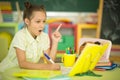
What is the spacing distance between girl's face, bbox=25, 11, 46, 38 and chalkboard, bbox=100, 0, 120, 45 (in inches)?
74.7

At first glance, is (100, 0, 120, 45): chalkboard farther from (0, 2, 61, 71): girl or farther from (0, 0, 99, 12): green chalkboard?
(0, 2, 61, 71): girl

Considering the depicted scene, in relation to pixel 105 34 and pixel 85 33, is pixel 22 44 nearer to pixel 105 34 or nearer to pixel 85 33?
pixel 105 34

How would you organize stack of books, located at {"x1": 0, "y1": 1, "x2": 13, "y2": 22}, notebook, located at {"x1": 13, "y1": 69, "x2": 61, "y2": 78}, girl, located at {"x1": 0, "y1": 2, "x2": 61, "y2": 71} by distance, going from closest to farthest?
notebook, located at {"x1": 13, "y1": 69, "x2": 61, "y2": 78}
girl, located at {"x1": 0, "y1": 2, "x2": 61, "y2": 71}
stack of books, located at {"x1": 0, "y1": 1, "x2": 13, "y2": 22}

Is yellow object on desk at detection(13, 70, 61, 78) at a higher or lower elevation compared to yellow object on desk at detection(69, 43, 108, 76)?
Result: lower

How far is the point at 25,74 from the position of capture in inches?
57.9

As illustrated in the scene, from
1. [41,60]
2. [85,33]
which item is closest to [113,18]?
[85,33]

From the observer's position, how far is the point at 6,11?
4.06 m

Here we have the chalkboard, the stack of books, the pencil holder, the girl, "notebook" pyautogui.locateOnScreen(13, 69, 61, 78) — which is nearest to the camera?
"notebook" pyautogui.locateOnScreen(13, 69, 61, 78)

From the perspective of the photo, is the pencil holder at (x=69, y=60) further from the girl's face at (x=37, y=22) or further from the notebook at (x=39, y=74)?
the girl's face at (x=37, y=22)

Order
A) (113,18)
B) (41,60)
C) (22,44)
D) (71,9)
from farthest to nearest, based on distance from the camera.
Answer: (71,9) → (113,18) → (41,60) → (22,44)

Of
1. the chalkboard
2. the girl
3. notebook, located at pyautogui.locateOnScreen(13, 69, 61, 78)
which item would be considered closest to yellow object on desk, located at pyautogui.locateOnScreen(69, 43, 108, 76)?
notebook, located at pyautogui.locateOnScreen(13, 69, 61, 78)

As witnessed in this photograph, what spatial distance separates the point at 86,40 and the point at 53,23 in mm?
1582

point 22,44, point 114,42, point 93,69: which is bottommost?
point 114,42

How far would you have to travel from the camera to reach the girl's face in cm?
207
